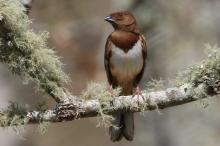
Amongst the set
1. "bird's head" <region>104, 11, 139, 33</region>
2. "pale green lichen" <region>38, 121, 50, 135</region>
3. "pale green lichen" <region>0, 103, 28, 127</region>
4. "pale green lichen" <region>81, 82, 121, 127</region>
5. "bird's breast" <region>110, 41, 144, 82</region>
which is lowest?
"pale green lichen" <region>38, 121, 50, 135</region>

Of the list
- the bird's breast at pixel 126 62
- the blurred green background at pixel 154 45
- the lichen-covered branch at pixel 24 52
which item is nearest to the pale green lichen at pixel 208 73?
the lichen-covered branch at pixel 24 52

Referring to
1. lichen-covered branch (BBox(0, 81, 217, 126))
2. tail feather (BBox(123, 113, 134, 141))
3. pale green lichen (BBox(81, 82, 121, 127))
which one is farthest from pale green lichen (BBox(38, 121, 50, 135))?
tail feather (BBox(123, 113, 134, 141))

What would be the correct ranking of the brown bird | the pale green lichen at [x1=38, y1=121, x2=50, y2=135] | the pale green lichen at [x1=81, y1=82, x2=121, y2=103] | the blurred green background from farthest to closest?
the blurred green background
the brown bird
the pale green lichen at [x1=81, y1=82, x2=121, y2=103]
the pale green lichen at [x1=38, y1=121, x2=50, y2=135]

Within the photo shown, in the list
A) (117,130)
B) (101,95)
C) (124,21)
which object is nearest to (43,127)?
(101,95)

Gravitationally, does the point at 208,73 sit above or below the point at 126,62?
below

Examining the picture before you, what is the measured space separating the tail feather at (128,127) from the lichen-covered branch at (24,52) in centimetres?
108

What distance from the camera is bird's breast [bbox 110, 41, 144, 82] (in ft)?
16.9

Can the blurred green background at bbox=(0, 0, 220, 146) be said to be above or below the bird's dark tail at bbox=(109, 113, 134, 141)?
above

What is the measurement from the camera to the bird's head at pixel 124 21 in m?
5.20

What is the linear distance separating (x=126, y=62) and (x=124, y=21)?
0.96ft

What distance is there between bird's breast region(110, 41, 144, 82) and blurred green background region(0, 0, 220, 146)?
4.36 feet

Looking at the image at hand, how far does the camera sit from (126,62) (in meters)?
5.16

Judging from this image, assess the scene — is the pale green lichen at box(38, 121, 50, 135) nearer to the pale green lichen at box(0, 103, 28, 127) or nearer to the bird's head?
the pale green lichen at box(0, 103, 28, 127)

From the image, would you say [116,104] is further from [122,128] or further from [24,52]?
[122,128]
